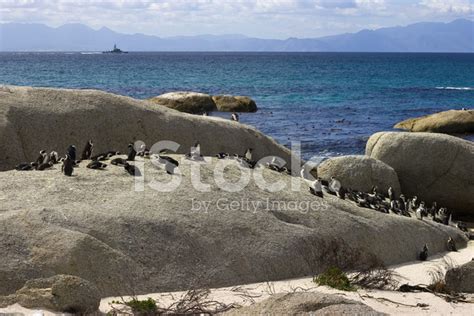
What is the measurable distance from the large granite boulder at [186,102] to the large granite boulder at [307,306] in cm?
3651

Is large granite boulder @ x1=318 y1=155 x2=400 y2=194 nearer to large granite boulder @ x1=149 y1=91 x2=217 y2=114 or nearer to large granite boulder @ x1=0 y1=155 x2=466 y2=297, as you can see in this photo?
large granite boulder @ x1=0 y1=155 x2=466 y2=297

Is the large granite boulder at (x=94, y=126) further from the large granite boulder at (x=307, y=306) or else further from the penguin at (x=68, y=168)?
the large granite boulder at (x=307, y=306)

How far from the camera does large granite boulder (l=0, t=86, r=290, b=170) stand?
2150 centimetres

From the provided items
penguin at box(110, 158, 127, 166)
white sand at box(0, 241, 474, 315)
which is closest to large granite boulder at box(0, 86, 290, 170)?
penguin at box(110, 158, 127, 166)

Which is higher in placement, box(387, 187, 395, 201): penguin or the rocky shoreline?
the rocky shoreline

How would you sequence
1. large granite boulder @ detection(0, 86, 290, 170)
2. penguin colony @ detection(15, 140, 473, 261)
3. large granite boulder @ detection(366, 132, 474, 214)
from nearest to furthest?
penguin colony @ detection(15, 140, 473, 261) < large granite boulder @ detection(0, 86, 290, 170) < large granite boulder @ detection(366, 132, 474, 214)

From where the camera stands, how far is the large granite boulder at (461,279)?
14.2 meters

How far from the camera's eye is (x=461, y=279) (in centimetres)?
1428

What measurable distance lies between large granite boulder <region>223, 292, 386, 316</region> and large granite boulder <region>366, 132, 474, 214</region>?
16.3 meters

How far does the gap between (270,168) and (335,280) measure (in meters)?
7.08

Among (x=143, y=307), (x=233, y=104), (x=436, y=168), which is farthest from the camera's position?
(x=233, y=104)

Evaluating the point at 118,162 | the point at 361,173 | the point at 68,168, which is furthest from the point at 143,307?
the point at 361,173

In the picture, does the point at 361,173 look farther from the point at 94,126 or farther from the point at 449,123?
the point at 449,123

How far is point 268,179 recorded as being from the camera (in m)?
18.3
